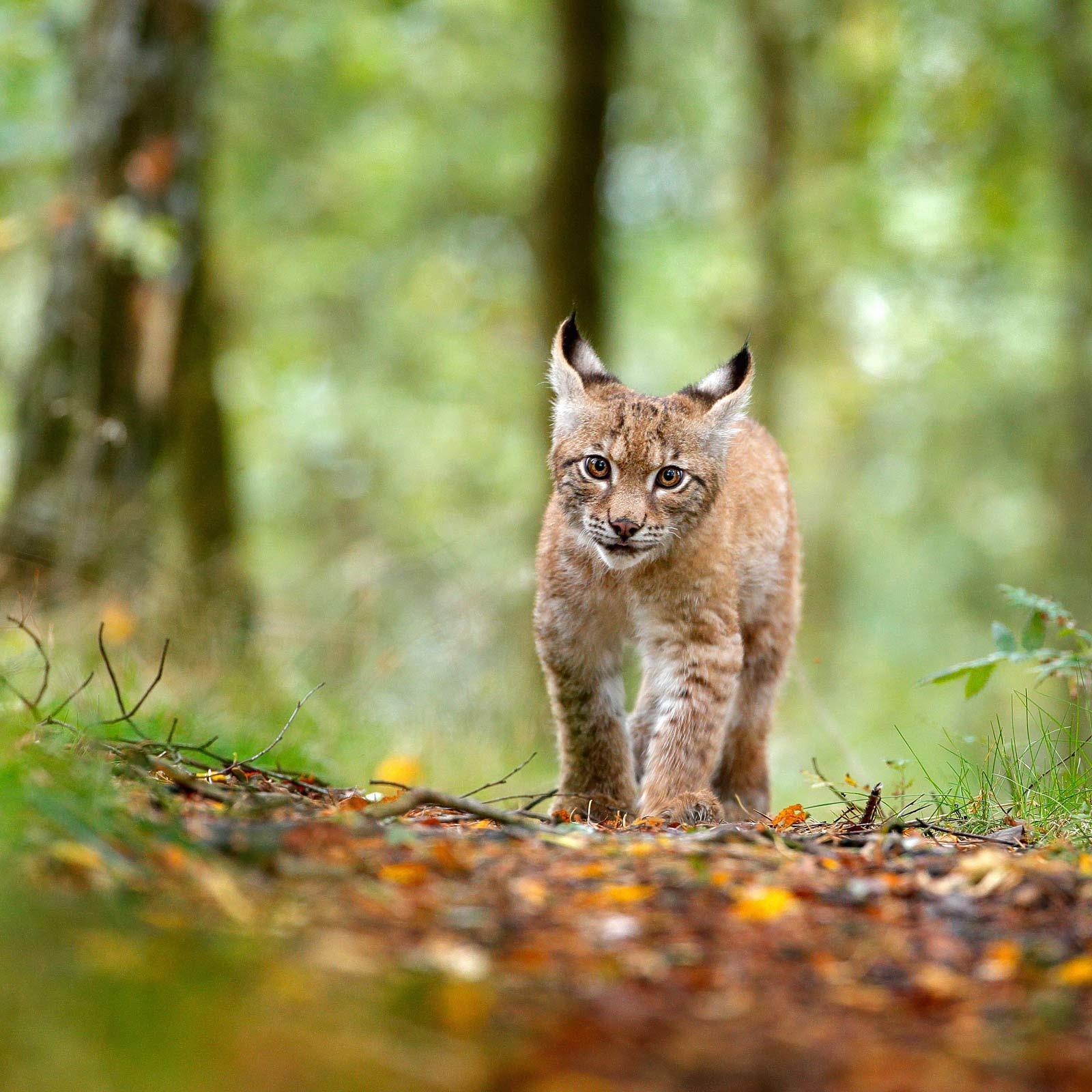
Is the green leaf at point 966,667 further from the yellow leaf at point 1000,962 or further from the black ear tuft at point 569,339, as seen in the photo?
the black ear tuft at point 569,339

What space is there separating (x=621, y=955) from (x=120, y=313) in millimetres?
8126

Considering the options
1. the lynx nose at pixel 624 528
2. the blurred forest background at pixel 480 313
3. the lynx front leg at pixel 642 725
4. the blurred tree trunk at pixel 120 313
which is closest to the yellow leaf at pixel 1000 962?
the lynx nose at pixel 624 528

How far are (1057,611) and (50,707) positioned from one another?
12.2ft

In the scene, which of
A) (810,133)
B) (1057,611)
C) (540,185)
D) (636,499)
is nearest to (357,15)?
(540,185)

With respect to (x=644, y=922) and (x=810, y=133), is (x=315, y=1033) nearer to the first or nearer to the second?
(x=644, y=922)

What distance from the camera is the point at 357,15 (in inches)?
650

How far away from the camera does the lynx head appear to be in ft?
18.5

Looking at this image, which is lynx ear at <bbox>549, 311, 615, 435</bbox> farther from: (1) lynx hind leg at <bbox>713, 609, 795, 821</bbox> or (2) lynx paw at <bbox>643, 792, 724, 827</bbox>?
(2) lynx paw at <bbox>643, 792, 724, 827</bbox>

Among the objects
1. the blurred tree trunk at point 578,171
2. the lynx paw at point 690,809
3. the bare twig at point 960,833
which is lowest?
the bare twig at point 960,833

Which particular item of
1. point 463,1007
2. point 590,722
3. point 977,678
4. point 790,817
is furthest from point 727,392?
point 463,1007

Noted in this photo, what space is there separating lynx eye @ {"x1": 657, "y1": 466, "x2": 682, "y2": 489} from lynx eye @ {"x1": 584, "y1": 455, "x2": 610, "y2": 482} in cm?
22

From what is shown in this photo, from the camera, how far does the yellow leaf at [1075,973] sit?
2854 mm

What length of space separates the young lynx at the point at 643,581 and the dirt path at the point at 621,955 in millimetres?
1810

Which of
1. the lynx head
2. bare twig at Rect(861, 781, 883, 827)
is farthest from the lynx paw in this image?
the lynx head
